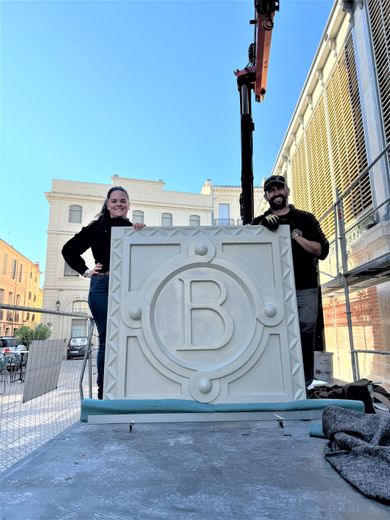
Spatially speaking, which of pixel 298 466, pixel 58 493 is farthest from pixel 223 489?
pixel 58 493

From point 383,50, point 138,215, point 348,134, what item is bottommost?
point 348,134

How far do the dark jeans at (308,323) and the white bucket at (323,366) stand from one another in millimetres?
2172

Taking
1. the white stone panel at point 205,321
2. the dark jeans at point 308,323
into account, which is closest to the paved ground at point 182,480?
the white stone panel at point 205,321

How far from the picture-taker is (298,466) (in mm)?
906

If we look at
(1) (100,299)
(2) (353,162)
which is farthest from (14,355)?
(2) (353,162)

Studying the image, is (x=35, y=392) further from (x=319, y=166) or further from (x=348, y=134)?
(x=319, y=166)

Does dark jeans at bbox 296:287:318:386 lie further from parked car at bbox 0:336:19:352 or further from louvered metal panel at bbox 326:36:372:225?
louvered metal panel at bbox 326:36:372:225

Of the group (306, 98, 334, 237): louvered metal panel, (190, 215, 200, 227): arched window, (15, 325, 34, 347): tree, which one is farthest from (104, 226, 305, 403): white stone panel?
(190, 215, 200, 227): arched window

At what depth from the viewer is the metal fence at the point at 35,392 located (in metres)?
2.60

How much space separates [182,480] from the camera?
83 cm

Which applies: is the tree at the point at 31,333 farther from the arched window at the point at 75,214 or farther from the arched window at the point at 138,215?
the arched window at the point at 75,214

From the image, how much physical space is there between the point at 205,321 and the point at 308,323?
0.93 meters

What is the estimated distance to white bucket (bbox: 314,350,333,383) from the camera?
411cm

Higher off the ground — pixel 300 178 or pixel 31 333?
pixel 300 178
